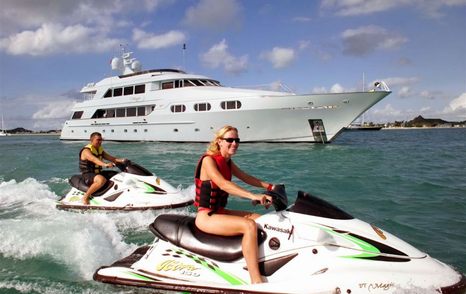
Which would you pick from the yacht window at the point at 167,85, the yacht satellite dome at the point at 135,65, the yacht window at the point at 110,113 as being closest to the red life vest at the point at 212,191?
the yacht window at the point at 167,85

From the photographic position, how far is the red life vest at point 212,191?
12.0 feet

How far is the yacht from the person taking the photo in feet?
77.0

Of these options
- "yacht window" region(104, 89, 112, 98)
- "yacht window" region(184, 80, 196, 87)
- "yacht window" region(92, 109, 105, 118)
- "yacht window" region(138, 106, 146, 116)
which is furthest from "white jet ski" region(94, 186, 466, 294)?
"yacht window" region(92, 109, 105, 118)

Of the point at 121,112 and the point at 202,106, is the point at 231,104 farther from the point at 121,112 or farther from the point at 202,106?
the point at 121,112

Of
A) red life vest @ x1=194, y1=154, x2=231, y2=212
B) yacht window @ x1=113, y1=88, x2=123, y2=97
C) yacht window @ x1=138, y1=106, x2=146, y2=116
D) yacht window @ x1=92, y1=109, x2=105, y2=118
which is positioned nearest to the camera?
red life vest @ x1=194, y1=154, x2=231, y2=212

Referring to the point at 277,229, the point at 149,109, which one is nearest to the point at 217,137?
the point at 277,229

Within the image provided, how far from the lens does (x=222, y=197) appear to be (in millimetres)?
3791

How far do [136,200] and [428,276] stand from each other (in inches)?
206

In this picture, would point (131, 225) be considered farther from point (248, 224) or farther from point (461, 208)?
point (461, 208)

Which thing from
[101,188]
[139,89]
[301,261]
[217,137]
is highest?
[139,89]

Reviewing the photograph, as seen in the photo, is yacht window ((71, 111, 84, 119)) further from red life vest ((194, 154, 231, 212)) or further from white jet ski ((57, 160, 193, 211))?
red life vest ((194, 154, 231, 212))

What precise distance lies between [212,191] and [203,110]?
22.4 meters

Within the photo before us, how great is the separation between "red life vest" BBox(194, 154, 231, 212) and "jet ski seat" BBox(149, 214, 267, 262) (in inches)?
10.5

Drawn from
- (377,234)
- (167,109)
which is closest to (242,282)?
(377,234)
